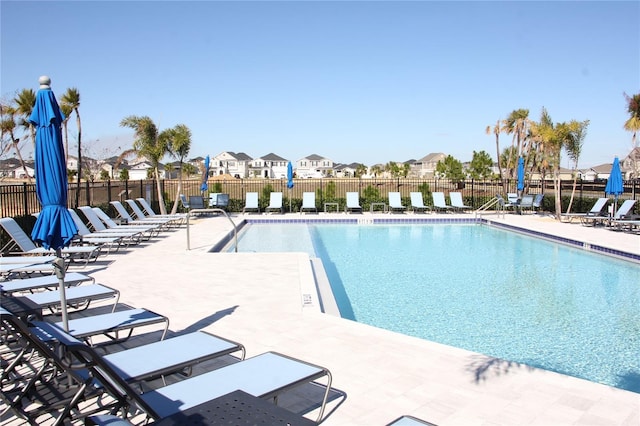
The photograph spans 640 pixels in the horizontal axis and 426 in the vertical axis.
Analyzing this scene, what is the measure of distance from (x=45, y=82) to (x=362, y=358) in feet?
11.7

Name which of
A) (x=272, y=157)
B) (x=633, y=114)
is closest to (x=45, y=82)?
(x=633, y=114)

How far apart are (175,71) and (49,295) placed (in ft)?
45.9

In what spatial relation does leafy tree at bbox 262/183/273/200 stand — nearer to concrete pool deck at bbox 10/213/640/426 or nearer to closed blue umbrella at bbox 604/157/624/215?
concrete pool deck at bbox 10/213/640/426

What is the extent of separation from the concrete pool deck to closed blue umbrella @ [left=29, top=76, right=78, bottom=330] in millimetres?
1751

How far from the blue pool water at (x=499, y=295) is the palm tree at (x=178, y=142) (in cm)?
490

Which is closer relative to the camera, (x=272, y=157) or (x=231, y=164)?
(x=231, y=164)

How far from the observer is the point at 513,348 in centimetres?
550

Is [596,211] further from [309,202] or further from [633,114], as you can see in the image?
[309,202]

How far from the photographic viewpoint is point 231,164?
289 feet

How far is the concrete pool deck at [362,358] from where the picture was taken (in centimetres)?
331

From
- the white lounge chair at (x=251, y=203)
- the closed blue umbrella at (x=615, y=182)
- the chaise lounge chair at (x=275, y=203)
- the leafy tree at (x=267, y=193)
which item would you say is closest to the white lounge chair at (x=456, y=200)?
the closed blue umbrella at (x=615, y=182)

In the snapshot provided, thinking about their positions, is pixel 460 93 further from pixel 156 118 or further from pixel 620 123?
pixel 156 118

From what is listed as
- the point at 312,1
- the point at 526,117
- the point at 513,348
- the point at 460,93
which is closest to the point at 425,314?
the point at 513,348

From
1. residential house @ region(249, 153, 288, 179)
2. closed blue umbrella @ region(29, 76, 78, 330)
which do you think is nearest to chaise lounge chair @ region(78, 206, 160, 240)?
closed blue umbrella @ region(29, 76, 78, 330)
